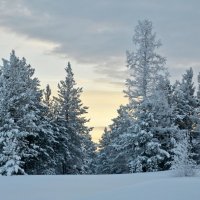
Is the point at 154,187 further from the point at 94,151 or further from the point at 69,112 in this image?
the point at 94,151

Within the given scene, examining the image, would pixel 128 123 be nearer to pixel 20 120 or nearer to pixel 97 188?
pixel 20 120

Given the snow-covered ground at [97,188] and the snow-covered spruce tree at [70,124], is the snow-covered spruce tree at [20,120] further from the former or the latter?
the snow-covered ground at [97,188]

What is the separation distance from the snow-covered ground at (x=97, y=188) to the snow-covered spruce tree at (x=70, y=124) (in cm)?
2681

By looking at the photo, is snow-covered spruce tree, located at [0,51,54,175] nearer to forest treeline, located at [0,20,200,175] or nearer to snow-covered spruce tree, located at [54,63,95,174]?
forest treeline, located at [0,20,200,175]

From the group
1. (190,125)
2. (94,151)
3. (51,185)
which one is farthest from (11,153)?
(94,151)

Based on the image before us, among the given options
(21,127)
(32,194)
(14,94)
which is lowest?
(32,194)

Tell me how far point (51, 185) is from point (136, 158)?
761 inches

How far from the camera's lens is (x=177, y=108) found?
159ft

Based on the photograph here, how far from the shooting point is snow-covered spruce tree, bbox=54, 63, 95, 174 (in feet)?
162

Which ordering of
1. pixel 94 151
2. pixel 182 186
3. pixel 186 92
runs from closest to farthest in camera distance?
pixel 182 186
pixel 186 92
pixel 94 151

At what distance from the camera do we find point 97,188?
62.7ft

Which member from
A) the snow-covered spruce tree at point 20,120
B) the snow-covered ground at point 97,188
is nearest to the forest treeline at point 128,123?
the snow-covered spruce tree at point 20,120

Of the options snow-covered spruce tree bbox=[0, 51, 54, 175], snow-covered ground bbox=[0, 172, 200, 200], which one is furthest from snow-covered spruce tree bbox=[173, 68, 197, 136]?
snow-covered ground bbox=[0, 172, 200, 200]

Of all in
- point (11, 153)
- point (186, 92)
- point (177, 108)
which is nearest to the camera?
point (11, 153)
